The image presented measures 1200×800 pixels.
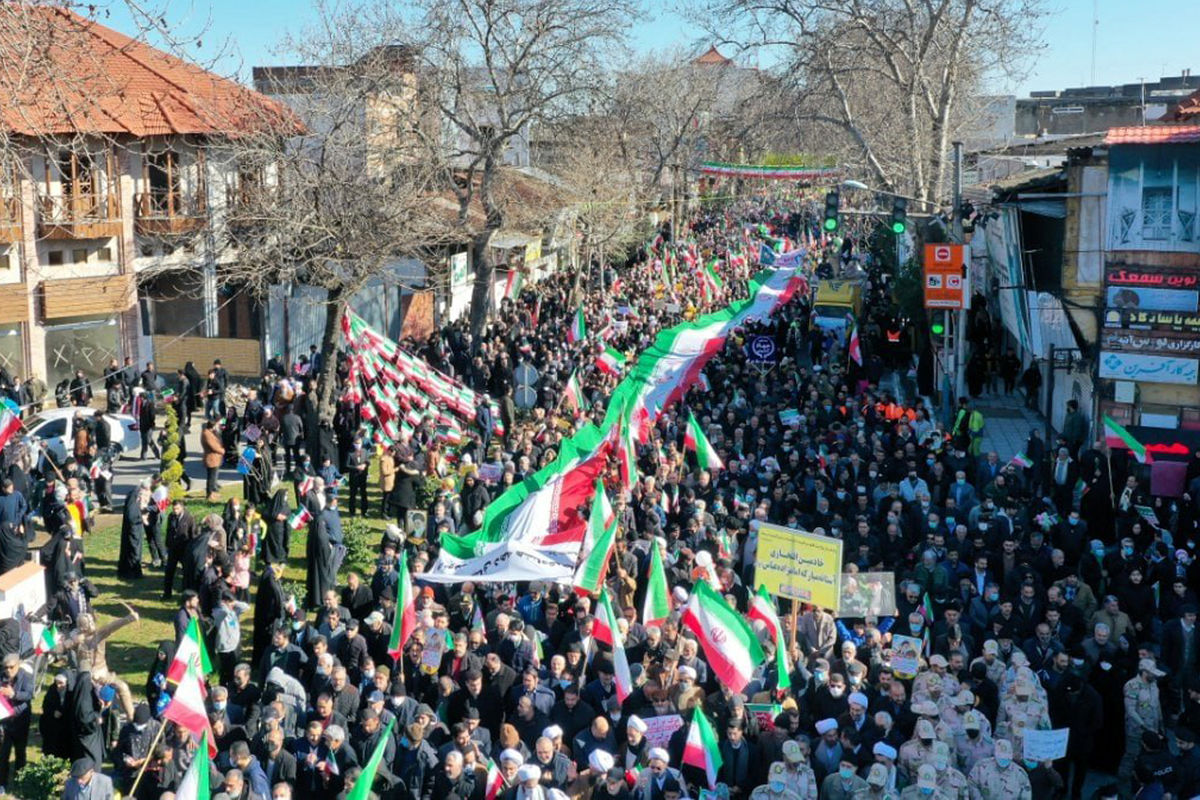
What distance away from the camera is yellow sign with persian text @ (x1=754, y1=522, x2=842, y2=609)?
523 inches

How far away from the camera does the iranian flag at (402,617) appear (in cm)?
1291

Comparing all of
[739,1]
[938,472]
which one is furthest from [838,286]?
[938,472]

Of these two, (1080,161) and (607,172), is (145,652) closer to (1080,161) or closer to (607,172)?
(1080,161)

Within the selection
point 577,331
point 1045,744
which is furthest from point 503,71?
point 1045,744

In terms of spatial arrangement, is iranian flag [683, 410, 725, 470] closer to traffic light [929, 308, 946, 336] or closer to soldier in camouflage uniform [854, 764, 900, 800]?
traffic light [929, 308, 946, 336]

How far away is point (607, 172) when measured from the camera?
49.1m

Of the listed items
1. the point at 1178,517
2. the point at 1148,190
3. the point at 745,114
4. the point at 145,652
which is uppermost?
the point at 745,114

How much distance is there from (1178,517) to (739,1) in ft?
62.0

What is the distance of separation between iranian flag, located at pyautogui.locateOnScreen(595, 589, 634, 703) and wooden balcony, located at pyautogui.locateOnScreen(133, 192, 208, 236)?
22.8 m

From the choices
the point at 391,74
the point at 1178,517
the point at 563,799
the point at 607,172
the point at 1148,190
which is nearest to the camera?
the point at 563,799

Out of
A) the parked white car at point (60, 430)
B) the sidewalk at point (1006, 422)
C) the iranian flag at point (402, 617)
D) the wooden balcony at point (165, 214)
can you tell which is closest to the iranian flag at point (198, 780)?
the iranian flag at point (402, 617)

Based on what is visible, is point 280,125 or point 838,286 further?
point 838,286

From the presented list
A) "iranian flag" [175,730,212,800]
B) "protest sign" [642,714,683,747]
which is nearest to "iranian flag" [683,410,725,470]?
"protest sign" [642,714,683,747]

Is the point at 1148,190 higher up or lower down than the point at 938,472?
higher up
